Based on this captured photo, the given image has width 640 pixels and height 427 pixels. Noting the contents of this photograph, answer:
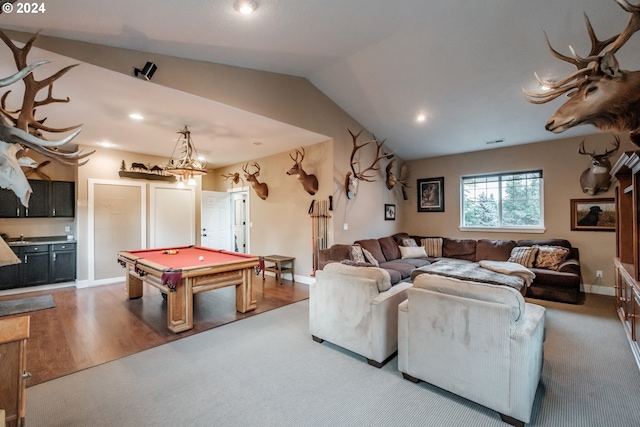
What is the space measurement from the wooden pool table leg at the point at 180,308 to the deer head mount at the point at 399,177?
16.0 ft

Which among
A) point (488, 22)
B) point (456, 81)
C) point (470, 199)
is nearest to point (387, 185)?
point (470, 199)

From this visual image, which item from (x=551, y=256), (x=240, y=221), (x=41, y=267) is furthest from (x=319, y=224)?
(x=41, y=267)

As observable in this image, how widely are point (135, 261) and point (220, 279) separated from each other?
4.13 ft

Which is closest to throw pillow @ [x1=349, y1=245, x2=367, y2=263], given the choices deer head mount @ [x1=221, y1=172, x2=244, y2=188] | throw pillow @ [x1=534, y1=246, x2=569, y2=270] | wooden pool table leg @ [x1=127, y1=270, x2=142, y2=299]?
throw pillow @ [x1=534, y1=246, x2=569, y2=270]

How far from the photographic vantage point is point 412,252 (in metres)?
6.28

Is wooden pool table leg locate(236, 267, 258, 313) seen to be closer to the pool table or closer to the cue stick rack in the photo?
the pool table

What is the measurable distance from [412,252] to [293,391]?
15.3 feet

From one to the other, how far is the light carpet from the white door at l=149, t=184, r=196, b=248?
13.9 ft

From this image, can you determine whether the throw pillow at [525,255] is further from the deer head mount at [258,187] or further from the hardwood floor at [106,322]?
the deer head mount at [258,187]

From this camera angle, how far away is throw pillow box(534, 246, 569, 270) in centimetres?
483

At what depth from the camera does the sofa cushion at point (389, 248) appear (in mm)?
6047

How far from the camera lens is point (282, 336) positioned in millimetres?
3275

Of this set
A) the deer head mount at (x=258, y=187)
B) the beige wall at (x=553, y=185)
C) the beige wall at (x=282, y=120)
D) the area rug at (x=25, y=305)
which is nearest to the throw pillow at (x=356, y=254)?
the beige wall at (x=282, y=120)

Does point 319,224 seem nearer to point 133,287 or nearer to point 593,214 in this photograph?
point 133,287
